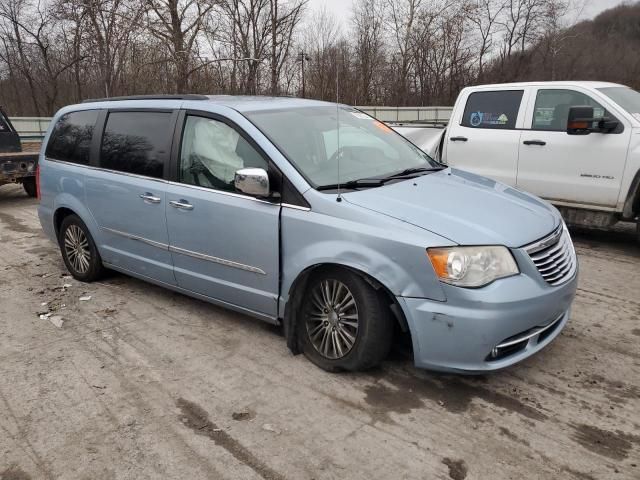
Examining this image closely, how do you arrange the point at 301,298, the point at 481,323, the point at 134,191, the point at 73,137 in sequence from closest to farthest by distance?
the point at 481,323, the point at 301,298, the point at 134,191, the point at 73,137

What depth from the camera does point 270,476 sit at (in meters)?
2.52

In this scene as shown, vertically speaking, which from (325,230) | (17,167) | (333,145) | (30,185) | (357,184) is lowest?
(30,185)

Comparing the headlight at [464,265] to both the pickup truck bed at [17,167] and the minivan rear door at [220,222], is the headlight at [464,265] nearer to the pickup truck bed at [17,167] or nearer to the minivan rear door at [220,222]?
the minivan rear door at [220,222]

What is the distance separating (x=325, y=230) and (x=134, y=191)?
1993mm

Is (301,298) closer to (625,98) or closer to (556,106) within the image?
(556,106)

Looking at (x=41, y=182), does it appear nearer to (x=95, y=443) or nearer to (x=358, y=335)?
(x=95, y=443)

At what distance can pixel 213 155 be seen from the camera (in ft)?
13.0

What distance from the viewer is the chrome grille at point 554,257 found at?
3115mm

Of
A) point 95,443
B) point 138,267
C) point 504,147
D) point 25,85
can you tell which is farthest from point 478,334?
point 25,85

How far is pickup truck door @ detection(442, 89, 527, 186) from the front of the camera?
6.75 metres

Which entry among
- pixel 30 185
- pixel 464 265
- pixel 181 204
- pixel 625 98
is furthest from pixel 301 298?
pixel 30 185

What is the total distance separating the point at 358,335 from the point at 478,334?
2.37ft

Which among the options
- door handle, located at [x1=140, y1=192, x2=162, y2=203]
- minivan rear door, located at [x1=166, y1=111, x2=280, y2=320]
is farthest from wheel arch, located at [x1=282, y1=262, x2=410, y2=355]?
door handle, located at [x1=140, y1=192, x2=162, y2=203]

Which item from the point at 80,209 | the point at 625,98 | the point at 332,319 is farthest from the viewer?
the point at 625,98
